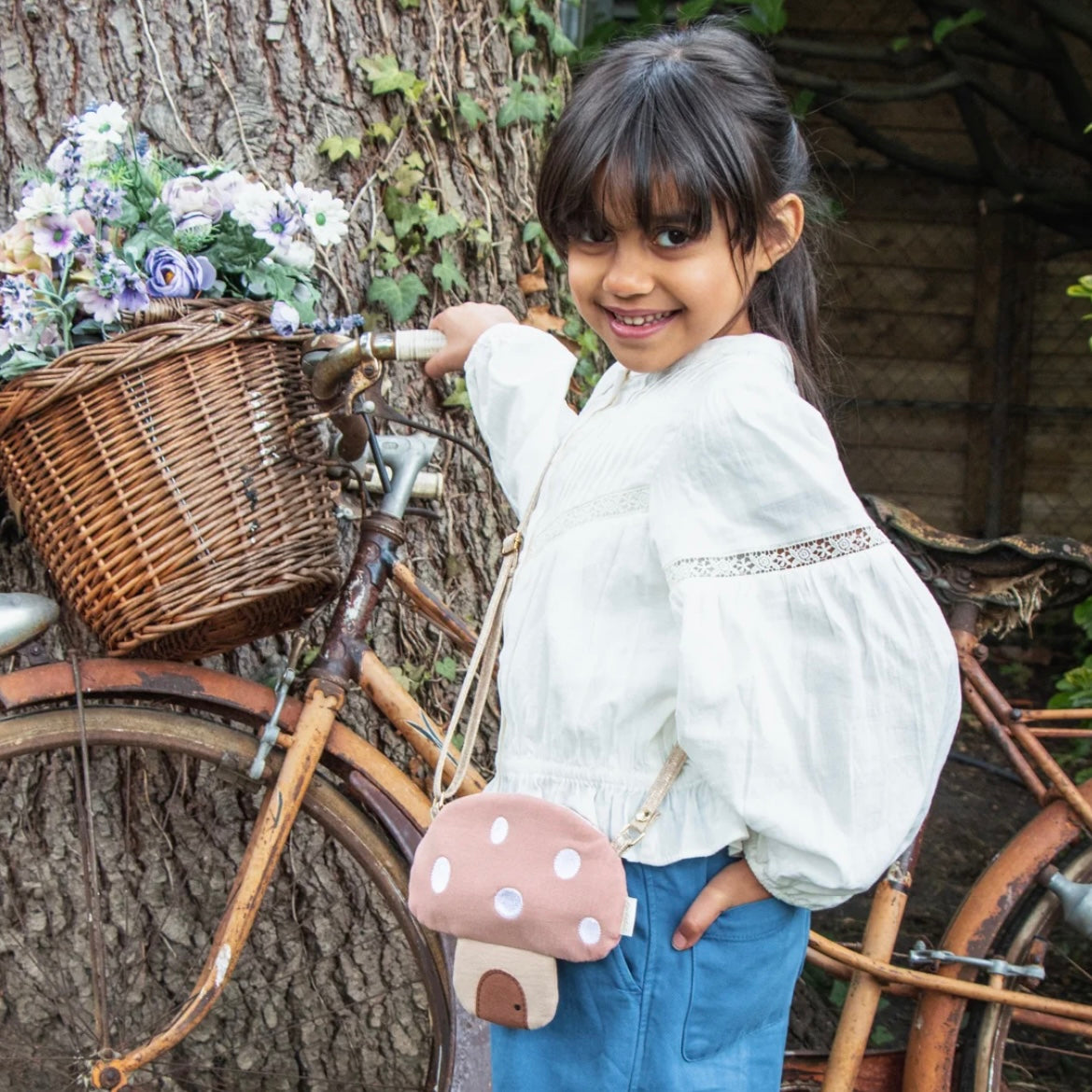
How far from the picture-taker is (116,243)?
1566 millimetres

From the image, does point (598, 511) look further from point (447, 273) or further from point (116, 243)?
point (447, 273)

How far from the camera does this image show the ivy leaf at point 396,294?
6.75 feet

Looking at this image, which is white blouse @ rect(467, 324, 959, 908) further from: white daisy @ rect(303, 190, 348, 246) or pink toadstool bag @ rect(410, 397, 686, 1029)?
white daisy @ rect(303, 190, 348, 246)

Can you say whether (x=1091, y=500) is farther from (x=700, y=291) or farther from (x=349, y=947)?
(x=700, y=291)

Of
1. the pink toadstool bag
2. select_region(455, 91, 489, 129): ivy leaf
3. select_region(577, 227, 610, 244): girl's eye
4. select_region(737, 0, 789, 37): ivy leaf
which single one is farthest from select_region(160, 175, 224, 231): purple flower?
select_region(737, 0, 789, 37): ivy leaf

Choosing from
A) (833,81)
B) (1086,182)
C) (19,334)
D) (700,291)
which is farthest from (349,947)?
(1086,182)

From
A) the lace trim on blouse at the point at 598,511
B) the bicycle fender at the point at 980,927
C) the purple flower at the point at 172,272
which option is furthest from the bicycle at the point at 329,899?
the lace trim on blouse at the point at 598,511

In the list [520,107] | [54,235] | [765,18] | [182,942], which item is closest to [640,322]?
[54,235]

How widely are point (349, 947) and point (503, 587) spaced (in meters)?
1.02

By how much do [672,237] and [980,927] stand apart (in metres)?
1.38

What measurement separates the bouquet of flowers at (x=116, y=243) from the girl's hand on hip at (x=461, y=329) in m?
0.19

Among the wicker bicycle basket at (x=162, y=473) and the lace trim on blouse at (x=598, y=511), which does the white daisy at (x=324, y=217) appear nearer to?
the wicker bicycle basket at (x=162, y=473)

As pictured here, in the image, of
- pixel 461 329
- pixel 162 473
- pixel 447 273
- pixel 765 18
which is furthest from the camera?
pixel 765 18

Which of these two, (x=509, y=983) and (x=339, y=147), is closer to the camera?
(x=509, y=983)
